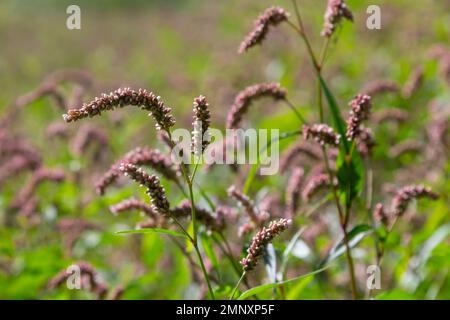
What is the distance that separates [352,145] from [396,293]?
590 mm

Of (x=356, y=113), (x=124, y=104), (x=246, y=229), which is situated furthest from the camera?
(x=246, y=229)

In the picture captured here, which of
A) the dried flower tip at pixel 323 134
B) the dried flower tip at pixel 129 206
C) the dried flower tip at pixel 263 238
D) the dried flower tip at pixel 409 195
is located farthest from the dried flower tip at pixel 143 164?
the dried flower tip at pixel 409 195

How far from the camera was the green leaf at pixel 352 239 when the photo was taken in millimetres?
2605

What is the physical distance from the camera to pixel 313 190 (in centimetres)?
279

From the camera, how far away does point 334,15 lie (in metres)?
2.55

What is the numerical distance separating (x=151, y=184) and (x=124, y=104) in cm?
25

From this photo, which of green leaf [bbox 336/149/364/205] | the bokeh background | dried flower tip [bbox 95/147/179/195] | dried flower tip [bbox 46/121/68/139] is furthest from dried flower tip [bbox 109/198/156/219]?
dried flower tip [bbox 46/121/68/139]

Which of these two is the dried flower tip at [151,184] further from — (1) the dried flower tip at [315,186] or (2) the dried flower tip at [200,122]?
(1) the dried flower tip at [315,186]

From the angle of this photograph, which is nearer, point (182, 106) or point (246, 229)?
point (246, 229)

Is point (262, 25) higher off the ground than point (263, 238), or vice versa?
point (262, 25)

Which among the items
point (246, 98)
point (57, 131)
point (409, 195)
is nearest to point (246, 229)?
point (246, 98)

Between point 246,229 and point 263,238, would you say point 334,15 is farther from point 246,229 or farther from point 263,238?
point 263,238

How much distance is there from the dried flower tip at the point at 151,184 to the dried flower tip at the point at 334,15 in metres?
0.96
